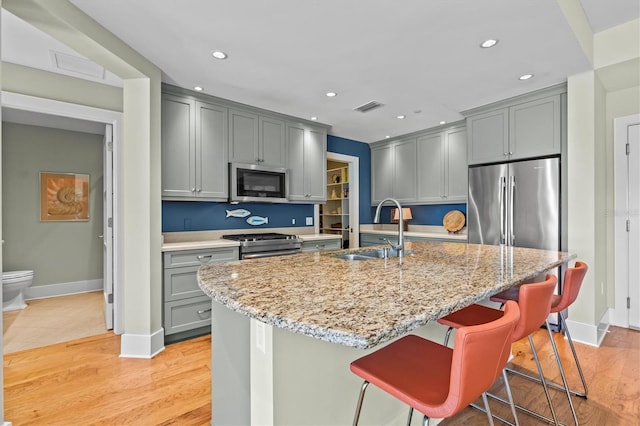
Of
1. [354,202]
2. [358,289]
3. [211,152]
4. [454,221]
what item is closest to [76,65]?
[211,152]

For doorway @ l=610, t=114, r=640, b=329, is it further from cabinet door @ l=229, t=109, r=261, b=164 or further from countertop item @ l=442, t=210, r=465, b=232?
cabinet door @ l=229, t=109, r=261, b=164

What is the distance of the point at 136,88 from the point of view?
8.50 ft

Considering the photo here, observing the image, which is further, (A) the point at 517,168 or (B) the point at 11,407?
(A) the point at 517,168

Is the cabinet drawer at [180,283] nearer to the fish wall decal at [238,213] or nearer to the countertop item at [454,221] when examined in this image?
the fish wall decal at [238,213]

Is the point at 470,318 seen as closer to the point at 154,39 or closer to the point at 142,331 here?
the point at 142,331

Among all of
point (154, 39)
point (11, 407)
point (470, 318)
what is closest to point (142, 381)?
point (11, 407)

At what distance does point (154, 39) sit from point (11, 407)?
2.59m

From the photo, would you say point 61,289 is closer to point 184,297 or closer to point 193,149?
point 184,297

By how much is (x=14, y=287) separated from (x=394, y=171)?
17.3ft

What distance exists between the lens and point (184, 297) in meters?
2.88

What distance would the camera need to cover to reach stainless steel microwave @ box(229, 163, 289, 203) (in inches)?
137

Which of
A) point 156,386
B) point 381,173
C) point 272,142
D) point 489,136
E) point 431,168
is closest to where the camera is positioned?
point 156,386

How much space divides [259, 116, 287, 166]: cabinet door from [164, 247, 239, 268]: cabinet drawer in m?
1.24

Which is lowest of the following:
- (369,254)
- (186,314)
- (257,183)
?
(186,314)
